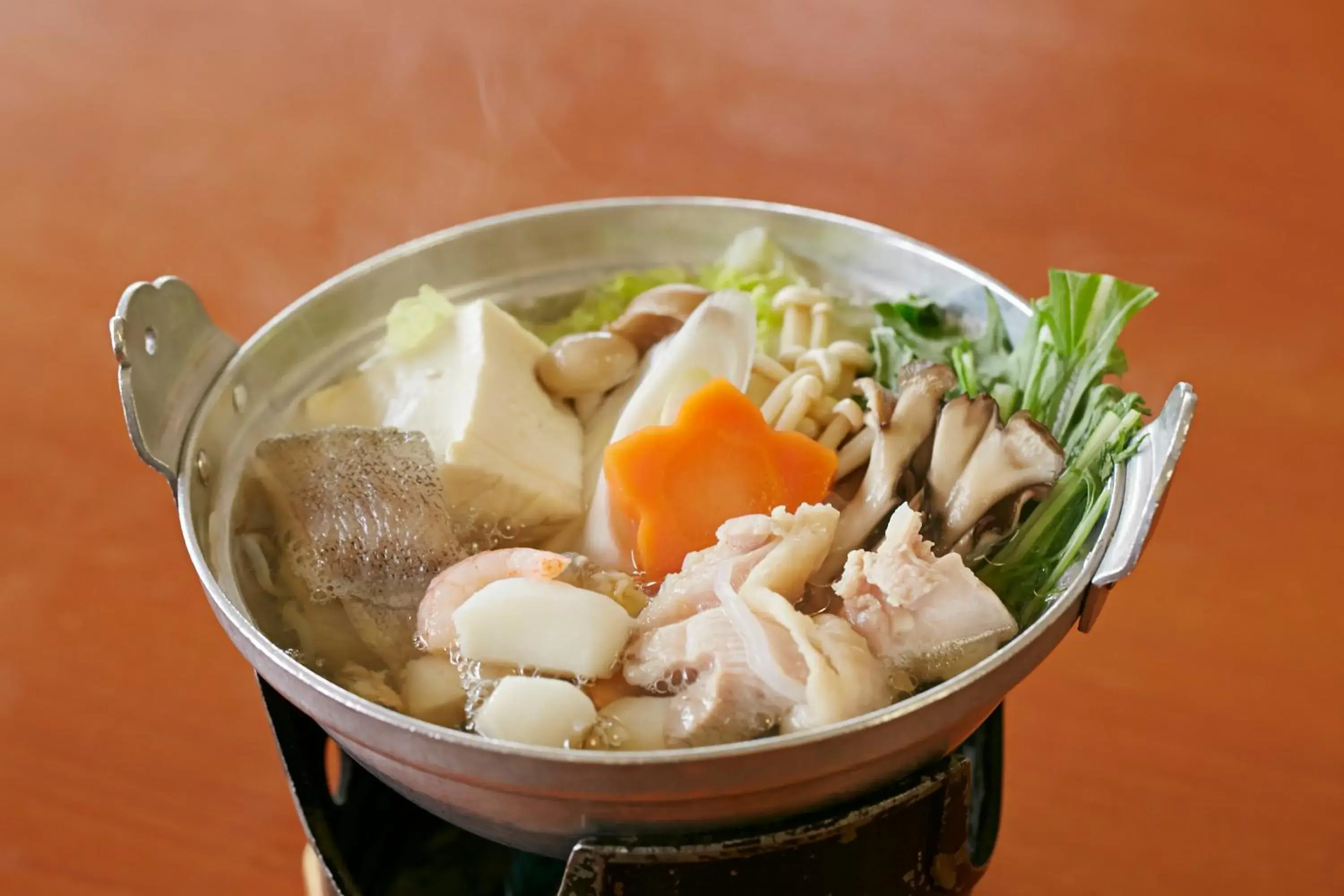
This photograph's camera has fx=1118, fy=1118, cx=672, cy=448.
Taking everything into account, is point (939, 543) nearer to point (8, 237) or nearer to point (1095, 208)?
point (1095, 208)

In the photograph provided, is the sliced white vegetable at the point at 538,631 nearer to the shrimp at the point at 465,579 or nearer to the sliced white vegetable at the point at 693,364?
the shrimp at the point at 465,579

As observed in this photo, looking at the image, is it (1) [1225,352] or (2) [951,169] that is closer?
(1) [1225,352]

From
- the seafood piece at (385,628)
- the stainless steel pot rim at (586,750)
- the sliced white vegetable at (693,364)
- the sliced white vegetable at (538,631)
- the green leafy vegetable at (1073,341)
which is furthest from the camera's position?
the sliced white vegetable at (693,364)

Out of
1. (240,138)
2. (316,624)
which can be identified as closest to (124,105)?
(240,138)

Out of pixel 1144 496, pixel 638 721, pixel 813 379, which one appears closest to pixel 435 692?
pixel 638 721

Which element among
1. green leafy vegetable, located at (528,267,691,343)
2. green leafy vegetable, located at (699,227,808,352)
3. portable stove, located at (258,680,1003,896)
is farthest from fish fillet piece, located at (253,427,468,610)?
green leafy vegetable, located at (699,227,808,352)

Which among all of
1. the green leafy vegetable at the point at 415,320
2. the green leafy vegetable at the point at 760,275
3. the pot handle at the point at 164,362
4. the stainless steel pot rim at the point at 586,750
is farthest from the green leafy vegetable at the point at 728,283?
the pot handle at the point at 164,362
